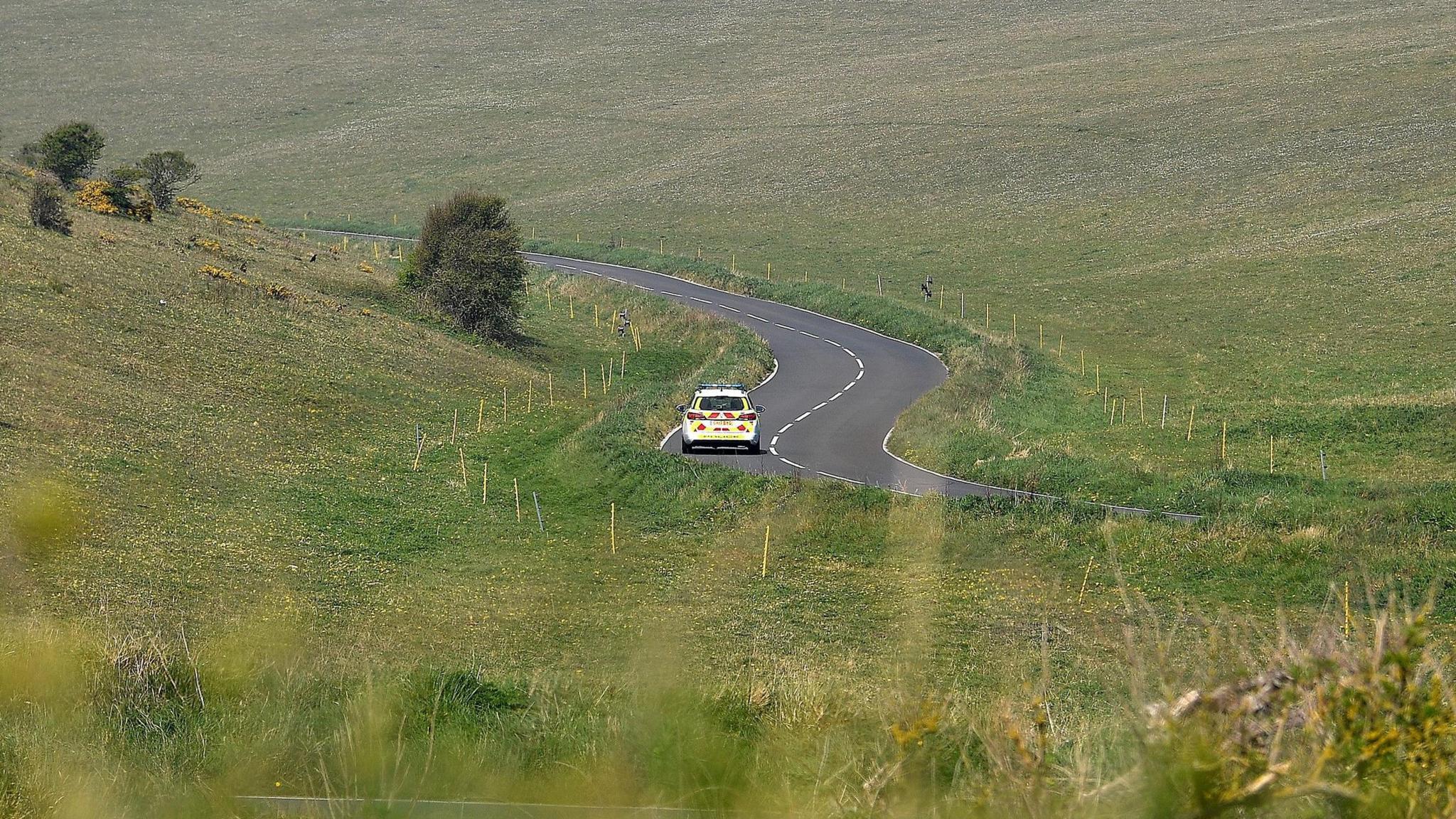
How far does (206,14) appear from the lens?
15800 centimetres

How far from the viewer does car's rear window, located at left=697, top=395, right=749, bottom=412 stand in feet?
116

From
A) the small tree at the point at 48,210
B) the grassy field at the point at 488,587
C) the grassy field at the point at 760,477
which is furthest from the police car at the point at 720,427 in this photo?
the small tree at the point at 48,210

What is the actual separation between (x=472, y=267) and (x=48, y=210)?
553 inches

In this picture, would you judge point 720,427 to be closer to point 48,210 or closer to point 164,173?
point 48,210

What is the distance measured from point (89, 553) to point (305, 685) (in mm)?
12170

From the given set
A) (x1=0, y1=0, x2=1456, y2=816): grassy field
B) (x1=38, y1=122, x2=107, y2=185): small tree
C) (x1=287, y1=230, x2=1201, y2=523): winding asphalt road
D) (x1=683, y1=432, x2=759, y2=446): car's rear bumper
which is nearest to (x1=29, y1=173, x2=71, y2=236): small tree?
(x1=0, y1=0, x2=1456, y2=816): grassy field

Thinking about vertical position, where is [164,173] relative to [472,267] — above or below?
above

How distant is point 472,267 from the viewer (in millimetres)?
53062

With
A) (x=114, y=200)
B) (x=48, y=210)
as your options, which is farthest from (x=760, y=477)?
(x=114, y=200)

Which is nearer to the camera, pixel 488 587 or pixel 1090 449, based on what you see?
pixel 488 587

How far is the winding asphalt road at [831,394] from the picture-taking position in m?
33.1

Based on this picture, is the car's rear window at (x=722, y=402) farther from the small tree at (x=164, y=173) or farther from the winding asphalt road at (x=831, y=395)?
the small tree at (x=164, y=173)

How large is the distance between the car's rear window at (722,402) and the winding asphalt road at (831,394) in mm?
1149

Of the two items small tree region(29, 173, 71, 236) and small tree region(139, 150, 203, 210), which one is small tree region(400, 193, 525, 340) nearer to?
small tree region(29, 173, 71, 236)
